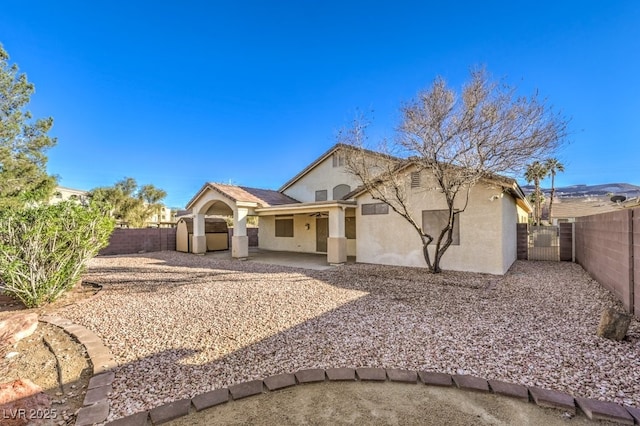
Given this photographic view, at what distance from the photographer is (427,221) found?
40.6 ft

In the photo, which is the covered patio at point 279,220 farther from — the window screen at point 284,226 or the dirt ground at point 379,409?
the dirt ground at point 379,409

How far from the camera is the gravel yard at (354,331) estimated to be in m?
3.81

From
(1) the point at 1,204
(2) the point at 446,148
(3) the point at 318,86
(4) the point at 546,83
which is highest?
(3) the point at 318,86

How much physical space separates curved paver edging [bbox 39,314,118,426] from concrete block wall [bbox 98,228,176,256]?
1499 centimetres

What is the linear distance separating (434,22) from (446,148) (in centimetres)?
589

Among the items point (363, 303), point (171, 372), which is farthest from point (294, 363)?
point (363, 303)

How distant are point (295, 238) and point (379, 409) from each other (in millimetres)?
17315

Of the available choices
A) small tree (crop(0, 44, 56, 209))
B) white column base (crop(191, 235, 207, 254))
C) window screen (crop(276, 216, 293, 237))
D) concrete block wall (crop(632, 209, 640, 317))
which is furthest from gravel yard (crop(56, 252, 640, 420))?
small tree (crop(0, 44, 56, 209))

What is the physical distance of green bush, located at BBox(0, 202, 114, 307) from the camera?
6.87 m

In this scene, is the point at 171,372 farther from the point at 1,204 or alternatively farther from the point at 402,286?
the point at 1,204

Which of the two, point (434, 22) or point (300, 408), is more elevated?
point (434, 22)

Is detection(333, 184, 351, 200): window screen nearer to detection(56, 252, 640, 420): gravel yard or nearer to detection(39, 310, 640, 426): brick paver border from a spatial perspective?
detection(56, 252, 640, 420): gravel yard

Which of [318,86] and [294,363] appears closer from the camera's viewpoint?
[294,363]

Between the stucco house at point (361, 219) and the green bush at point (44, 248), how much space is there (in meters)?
8.29
